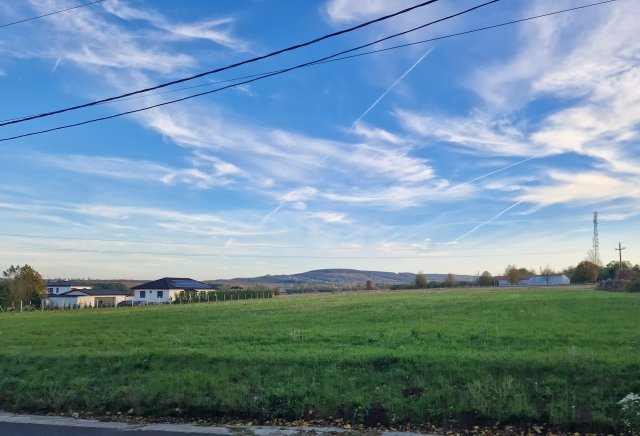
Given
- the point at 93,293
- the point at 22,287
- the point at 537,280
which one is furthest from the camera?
the point at 537,280

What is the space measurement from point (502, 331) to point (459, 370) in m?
9.11

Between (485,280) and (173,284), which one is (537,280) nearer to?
(485,280)

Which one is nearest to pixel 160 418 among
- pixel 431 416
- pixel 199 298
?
pixel 431 416

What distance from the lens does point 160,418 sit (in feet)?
27.1

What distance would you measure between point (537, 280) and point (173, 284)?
406 feet

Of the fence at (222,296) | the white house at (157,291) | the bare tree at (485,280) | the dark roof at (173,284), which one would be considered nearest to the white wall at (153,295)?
the white house at (157,291)

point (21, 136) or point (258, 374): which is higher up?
point (21, 136)

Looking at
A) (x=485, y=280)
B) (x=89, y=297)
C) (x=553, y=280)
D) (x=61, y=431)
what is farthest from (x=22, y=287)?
(x=553, y=280)

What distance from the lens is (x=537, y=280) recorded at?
17362 cm

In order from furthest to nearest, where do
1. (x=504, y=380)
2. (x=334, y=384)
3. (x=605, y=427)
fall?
(x=334, y=384), (x=504, y=380), (x=605, y=427)

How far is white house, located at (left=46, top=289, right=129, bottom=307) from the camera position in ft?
340

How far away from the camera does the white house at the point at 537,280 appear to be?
6270 inches

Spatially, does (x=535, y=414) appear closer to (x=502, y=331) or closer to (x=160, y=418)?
(x=160, y=418)

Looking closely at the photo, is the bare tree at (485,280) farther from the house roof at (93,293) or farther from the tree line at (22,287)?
the tree line at (22,287)
